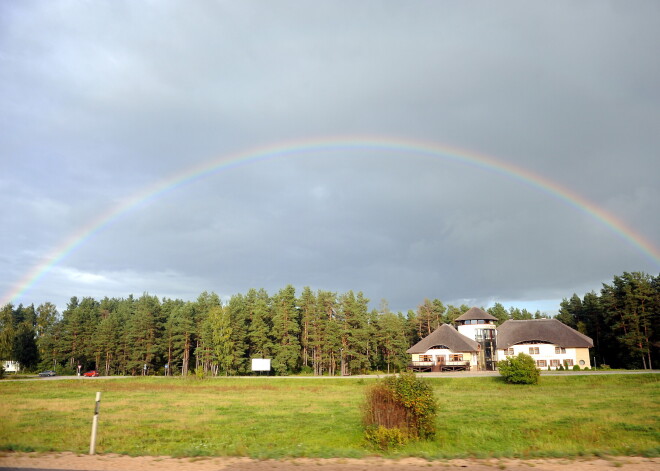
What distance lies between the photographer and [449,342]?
8038cm

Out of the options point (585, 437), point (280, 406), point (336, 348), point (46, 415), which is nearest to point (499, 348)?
point (336, 348)

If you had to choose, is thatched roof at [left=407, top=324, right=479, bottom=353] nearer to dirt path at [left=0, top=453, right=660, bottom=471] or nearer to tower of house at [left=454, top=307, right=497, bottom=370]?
tower of house at [left=454, top=307, right=497, bottom=370]

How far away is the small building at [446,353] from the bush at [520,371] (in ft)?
100

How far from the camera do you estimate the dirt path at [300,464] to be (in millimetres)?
10938

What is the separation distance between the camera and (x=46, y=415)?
988 inches

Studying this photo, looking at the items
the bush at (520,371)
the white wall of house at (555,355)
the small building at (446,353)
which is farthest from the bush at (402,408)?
the white wall of house at (555,355)

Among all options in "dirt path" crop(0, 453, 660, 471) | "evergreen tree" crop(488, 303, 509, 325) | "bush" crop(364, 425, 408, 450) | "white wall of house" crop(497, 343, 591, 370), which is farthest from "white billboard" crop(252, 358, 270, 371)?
"evergreen tree" crop(488, 303, 509, 325)

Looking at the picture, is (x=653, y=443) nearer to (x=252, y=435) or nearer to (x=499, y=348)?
(x=252, y=435)

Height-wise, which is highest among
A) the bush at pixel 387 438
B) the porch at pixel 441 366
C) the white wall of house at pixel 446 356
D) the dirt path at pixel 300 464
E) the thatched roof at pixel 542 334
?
the thatched roof at pixel 542 334

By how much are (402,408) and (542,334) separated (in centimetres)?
7343

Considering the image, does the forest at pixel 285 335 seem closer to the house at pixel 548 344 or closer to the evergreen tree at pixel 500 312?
the house at pixel 548 344

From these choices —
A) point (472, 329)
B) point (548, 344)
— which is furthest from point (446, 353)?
point (548, 344)

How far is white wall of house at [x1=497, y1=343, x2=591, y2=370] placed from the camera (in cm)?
7669

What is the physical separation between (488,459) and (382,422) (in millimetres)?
5172
